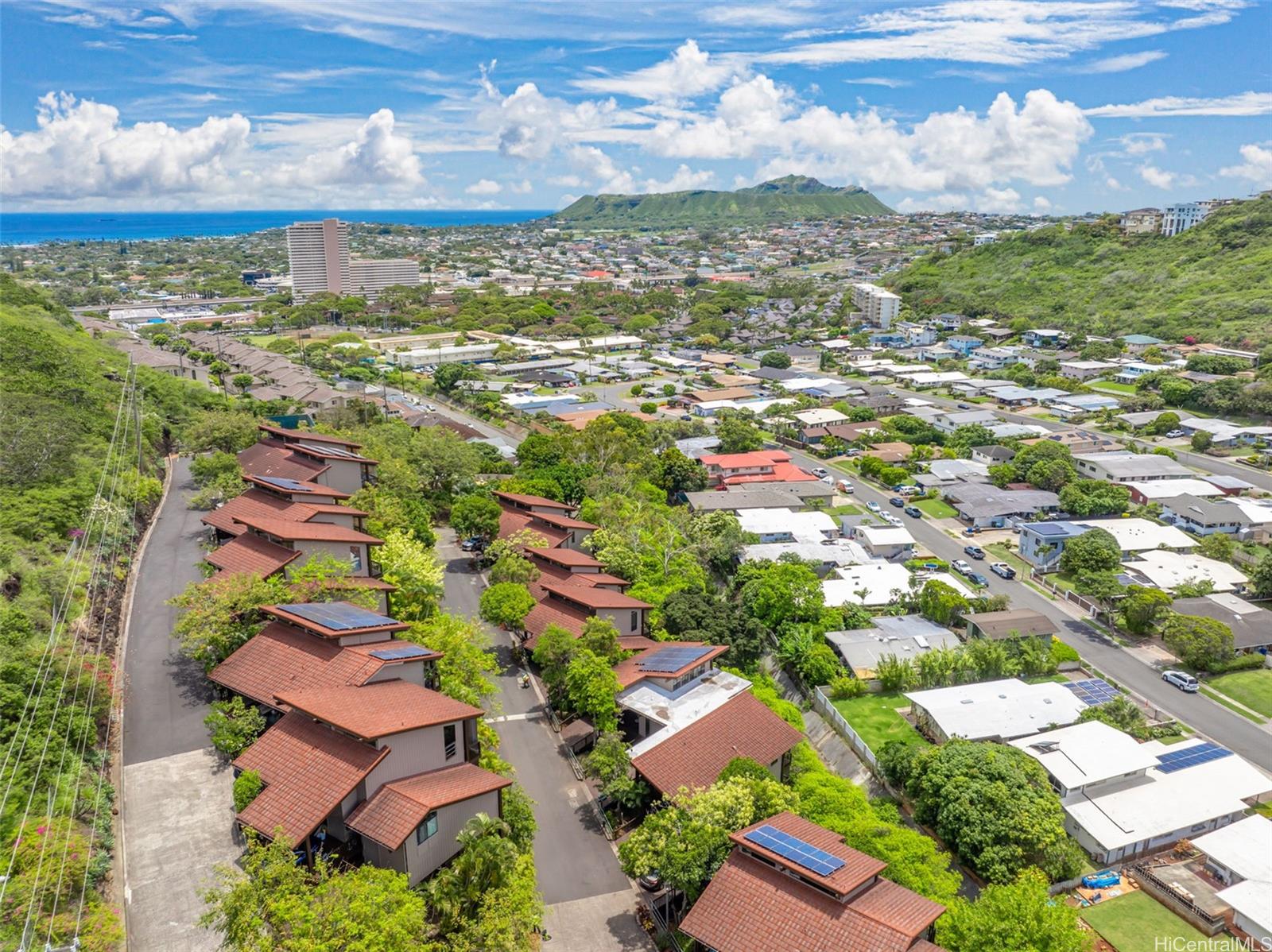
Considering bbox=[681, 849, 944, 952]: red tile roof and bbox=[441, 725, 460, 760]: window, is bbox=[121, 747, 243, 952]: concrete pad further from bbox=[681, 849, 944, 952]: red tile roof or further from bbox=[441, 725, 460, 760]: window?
bbox=[681, 849, 944, 952]: red tile roof

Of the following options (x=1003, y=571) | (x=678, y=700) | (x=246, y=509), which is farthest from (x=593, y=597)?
(x=1003, y=571)

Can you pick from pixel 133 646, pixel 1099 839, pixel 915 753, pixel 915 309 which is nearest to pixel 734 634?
pixel 915 753

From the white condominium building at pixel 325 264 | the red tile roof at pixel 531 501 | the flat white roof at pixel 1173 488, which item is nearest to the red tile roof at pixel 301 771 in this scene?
the red tile roof at pixel 531 501

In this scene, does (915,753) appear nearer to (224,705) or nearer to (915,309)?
(224,705)

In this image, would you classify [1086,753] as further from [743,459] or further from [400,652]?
[743,459]

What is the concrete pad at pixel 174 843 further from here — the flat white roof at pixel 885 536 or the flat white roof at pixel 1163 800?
the flat white roof at pixel 885 536

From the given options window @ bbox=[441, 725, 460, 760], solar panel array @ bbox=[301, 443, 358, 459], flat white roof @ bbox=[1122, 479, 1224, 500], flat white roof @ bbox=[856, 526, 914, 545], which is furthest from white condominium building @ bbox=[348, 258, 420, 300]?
A: window @ bbox=[441, 725, 460, 760]

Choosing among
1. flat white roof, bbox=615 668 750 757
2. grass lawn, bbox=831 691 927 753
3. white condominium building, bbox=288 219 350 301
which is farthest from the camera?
white condominium building, bbox=288 219 350 301
